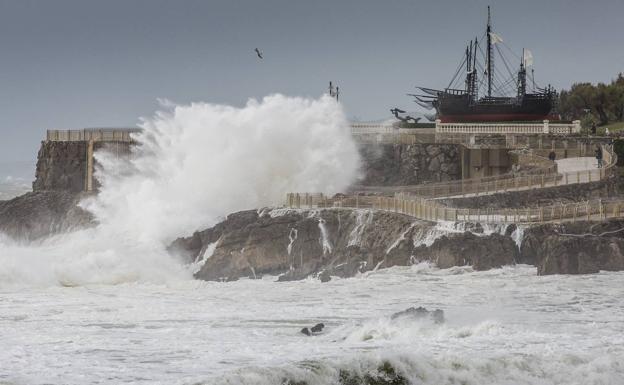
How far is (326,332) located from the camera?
30.0 m

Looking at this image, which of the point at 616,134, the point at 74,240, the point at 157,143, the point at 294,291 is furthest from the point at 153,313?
the point at 616,134

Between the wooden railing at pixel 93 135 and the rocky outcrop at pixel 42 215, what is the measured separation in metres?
3.17

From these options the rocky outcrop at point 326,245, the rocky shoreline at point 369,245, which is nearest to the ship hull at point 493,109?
the rocky shoreline at point 369,245

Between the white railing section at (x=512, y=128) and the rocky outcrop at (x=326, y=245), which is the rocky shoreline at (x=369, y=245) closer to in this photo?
the rocky outcrop at (x=326, y=245)

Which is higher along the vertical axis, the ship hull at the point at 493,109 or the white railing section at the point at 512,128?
the ship hull at the point at 493,109

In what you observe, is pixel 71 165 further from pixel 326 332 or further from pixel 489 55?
pixel 326 332

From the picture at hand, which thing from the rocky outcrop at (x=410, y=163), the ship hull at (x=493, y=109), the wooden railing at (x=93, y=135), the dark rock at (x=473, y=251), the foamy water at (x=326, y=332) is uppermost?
the ship hull at (x=493, y=109)

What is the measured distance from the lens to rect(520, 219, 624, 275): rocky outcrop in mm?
38625

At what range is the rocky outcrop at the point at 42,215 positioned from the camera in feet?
175

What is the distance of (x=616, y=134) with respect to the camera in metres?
58.3

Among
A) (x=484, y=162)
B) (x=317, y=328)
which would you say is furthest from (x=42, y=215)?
(x=317, y=328)

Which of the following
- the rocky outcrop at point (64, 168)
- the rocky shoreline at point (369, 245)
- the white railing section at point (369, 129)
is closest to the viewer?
the rocky shoreline at point (369, 245)

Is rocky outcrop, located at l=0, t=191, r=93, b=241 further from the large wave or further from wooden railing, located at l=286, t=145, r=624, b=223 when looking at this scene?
wooden railing, located at l=286, t=145, r=624, b=223

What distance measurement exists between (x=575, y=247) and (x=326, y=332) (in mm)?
11455
